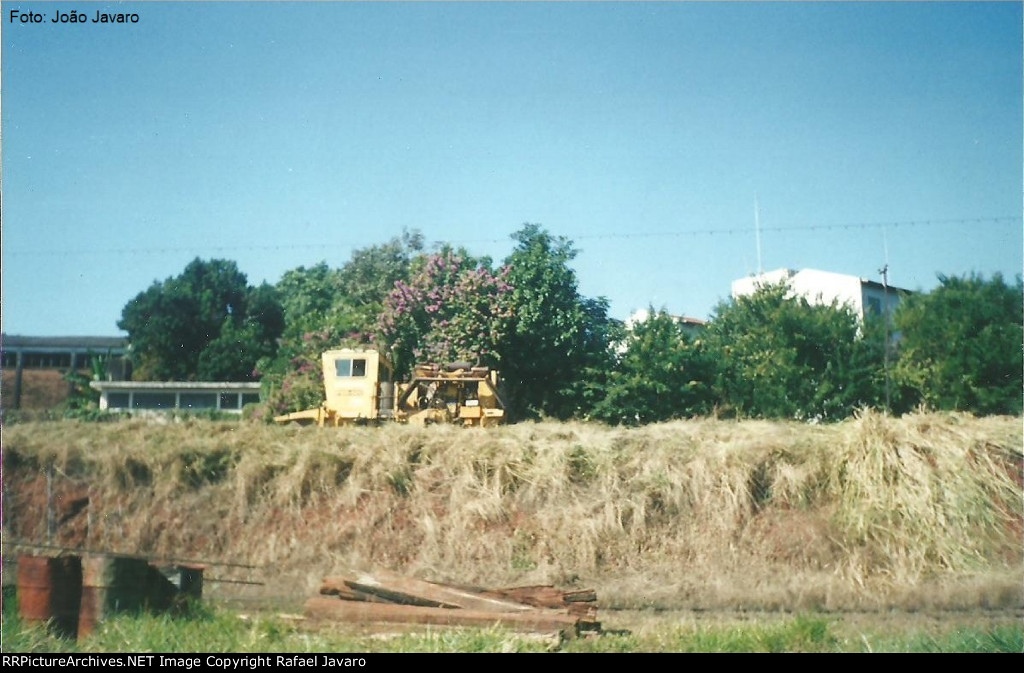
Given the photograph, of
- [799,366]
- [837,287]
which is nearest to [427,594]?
[799,366]

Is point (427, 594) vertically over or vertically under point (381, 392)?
under

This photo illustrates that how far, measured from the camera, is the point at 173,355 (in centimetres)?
2775

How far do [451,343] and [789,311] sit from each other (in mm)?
13311

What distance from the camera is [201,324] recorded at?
3161 centimetres

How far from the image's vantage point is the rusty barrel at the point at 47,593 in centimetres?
804

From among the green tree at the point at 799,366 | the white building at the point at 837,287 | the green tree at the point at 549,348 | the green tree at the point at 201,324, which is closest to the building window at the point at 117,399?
the green tree at the point at 201,324

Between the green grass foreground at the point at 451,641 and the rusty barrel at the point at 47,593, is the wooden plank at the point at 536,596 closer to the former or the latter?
the green grass foreground at the point at 451,641

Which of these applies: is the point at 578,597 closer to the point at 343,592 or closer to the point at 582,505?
the point at 343,592

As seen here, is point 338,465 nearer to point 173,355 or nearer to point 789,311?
point 173,355

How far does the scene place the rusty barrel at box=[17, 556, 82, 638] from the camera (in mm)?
8039

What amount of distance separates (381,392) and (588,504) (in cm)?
707

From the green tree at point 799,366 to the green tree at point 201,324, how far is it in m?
17.2

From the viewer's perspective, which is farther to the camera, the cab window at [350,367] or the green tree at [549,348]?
the green tree at [549,348]
